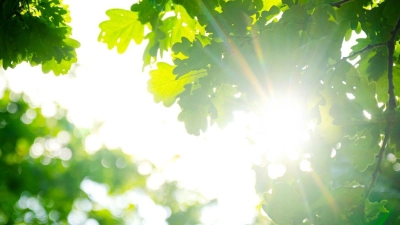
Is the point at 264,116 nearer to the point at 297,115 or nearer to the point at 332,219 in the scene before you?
the point at 297,115

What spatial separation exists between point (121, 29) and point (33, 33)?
2.12 ft

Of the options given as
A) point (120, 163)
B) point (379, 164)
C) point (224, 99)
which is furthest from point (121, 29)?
point (120, 163)

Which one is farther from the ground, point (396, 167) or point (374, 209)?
point (396, 167)

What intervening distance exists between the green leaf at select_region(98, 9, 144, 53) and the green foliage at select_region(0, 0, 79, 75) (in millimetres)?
261

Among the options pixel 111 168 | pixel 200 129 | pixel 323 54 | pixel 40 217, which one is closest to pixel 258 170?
pixel 200 129

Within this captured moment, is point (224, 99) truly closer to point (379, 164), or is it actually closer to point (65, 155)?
point (379, 164)

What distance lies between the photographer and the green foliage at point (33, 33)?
257 centimetres

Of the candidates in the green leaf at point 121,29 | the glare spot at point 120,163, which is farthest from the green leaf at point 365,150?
the glare spot at point 120,163

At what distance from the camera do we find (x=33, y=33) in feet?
8.63

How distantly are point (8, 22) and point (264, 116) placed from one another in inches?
72.9

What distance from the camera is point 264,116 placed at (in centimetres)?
221

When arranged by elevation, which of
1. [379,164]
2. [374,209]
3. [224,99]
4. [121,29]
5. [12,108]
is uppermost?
[12,108]

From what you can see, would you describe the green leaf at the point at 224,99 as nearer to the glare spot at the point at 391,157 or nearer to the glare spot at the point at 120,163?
the glare spot at the point at 391,157

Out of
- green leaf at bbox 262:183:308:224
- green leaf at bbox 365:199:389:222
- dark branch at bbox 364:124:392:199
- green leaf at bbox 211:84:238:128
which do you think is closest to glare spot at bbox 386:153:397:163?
dark branch at bbox 364:124:392:199
